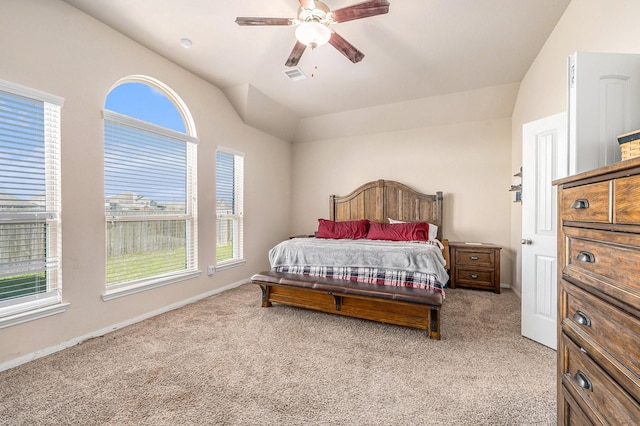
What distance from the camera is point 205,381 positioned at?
1851 mm

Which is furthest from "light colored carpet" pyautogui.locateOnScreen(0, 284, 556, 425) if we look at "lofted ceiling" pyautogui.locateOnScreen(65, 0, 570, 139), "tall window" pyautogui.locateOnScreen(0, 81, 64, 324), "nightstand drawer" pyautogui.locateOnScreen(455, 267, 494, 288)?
"lofted ceiling" pyautogui.locateOnScreen(65, 0, 570, 139)

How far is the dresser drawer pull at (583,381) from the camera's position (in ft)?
3.20

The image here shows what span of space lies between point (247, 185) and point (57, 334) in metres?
2.84

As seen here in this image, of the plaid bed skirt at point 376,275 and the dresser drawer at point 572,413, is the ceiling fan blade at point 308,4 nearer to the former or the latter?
the plaid bed skirt at point 376,275

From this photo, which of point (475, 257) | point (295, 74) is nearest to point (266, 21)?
point (295, 74)

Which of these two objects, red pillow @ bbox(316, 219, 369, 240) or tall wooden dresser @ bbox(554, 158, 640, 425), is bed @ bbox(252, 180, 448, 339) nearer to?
red pillow @ bbox(316, 219, 369, 240)

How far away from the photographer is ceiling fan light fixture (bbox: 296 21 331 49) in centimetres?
209

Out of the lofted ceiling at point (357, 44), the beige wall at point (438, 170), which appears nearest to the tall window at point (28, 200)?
the lofted ceiling at point (357, 44)

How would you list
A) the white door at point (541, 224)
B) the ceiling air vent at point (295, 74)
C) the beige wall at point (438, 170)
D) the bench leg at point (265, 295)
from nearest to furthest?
the white door at point (541, 224) → the bench leg at point (265, 295) → the ceiling air vent at point (295, 74) → the beige wall at point (438, 170)

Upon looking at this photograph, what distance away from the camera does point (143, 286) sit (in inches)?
115

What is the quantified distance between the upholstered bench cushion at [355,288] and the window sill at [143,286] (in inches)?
38.3

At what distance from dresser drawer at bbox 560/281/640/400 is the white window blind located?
11.5 feet

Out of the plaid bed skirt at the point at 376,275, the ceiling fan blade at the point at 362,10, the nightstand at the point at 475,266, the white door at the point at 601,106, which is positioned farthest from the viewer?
the nightstand at the point at 475,266

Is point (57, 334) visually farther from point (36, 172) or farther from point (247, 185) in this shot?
point (247, 185)
